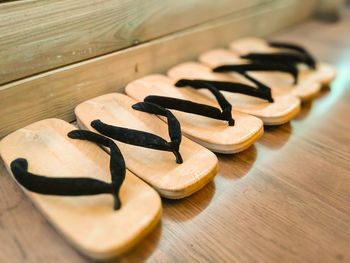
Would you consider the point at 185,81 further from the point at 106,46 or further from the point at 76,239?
the point at 76,239

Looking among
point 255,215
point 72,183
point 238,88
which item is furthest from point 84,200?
point 238,88

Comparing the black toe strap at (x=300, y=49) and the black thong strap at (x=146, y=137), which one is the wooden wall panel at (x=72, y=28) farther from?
the black toe strap at (x=300, y=49)

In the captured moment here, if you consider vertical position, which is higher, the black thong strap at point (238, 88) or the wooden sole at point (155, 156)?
the black thong strap at point (238, 88)

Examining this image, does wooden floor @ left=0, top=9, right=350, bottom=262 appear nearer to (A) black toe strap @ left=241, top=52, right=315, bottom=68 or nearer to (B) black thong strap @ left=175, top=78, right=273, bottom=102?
(B) black thong strap @ left=175, top=78, right=273, bottom=102

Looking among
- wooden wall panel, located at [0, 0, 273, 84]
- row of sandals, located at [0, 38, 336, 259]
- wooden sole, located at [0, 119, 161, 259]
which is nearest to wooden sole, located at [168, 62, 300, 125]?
row of sandals, located at [0, 38, 336, 259]

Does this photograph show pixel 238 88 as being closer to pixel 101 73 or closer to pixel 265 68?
pixel 265 68

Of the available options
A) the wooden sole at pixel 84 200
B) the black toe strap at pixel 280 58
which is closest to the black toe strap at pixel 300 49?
the black toe strap at pixel 280 58
